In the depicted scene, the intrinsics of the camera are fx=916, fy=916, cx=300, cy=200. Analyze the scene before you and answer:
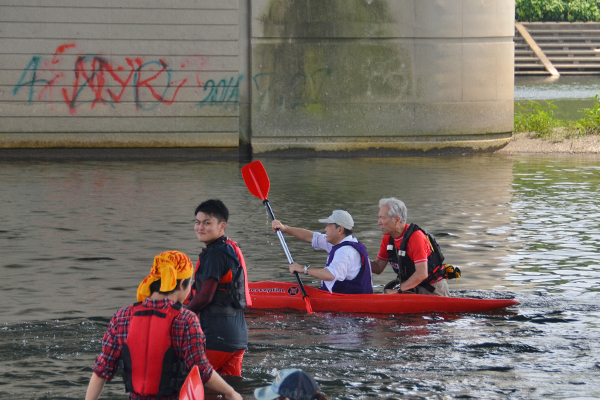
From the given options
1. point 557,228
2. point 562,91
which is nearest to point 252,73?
point 557,228

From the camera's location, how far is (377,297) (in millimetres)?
7707

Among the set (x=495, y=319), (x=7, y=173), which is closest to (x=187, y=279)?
(x=495, y=319)

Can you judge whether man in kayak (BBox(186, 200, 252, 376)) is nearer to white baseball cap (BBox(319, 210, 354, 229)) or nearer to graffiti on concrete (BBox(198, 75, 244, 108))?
white baseball cap (BBox(319, 210, 354, 229))

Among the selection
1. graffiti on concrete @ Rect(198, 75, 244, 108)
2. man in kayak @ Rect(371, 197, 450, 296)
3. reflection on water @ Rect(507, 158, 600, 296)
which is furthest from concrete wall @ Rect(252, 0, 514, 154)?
man in kayak @ Rect(371, 197, 450, 296)

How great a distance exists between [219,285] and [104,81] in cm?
1446

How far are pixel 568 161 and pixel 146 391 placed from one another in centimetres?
1603

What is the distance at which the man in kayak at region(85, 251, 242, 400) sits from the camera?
3826mm

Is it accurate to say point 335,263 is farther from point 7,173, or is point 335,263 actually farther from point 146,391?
point 7,173

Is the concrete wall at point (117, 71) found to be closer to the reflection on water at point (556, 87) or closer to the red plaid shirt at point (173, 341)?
the red plaid shirt at point (173, 341)

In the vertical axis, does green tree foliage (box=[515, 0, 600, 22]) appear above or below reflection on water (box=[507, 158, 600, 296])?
above

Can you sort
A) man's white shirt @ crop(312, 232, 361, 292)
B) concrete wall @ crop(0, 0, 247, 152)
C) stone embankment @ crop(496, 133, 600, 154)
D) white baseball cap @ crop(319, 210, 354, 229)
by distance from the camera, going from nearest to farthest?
white baseball cap @ crop(319, 210, 354, 229) < man's white shirt @ crop(312, 232, 361, 292) < concrete wall @ crop(0, 0, 247, 152) < stone embankment @ crop(496, 133, 600, 154)

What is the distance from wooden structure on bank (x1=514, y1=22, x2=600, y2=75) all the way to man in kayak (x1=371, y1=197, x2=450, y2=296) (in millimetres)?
38167

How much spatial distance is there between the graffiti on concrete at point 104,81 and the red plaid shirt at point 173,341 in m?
15.4

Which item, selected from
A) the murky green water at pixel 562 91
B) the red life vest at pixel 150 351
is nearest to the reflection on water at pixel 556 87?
the murky green water at pixel 562 91
